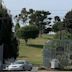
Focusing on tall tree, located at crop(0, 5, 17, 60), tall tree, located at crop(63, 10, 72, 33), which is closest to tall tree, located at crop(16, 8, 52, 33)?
tall tree, located at crop(63, 10, 72, 33)

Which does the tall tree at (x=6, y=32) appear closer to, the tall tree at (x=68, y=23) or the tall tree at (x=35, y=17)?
the tall tree at (x=68, y=23)

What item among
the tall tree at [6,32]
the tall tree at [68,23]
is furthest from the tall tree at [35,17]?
the tall tree at [6,32]

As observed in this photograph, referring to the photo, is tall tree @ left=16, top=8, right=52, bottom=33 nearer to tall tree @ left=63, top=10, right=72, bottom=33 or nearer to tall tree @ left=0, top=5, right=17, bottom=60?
tall tree @ left=63, top=10, right=72, bottom=33

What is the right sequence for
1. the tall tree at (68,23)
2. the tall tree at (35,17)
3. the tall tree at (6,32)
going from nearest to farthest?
the tall tree at (6,32)
the tall tree at (68,23)
the tall tree at (35,17)

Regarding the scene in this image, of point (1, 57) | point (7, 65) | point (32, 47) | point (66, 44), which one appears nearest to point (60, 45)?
point (66, 44)

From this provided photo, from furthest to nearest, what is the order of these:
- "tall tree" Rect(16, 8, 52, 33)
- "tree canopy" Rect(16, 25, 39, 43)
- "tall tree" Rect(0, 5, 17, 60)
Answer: "tall tree" Rect(16, 8, 52, 33) < "tree canopy" Rect(16, 25, 39, 43) < "tall tree" Rect(0, 5, 17, 60)

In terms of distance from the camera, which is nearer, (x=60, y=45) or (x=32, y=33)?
(x=60, y=45)

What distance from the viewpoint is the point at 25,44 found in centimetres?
9481

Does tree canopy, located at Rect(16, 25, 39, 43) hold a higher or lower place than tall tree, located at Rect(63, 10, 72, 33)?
lower

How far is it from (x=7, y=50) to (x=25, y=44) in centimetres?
5469

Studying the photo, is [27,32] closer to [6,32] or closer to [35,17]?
[35,17]

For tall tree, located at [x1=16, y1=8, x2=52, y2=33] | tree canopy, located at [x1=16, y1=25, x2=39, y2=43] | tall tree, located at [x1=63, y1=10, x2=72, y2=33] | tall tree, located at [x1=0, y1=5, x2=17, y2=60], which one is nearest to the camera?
tall tree, located at [x1=0, y1=5, x2=17, y2=60]

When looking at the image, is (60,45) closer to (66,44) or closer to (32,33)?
(66,44)

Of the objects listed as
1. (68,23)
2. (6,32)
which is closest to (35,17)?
(68,23)
